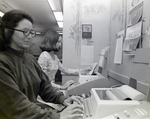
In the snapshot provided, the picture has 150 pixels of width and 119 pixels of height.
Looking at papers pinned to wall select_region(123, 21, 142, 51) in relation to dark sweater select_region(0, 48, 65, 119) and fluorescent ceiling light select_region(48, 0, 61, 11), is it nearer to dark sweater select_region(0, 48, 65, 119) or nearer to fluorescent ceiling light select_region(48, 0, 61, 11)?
dark sweater select_region(0, 48, 65, 119)

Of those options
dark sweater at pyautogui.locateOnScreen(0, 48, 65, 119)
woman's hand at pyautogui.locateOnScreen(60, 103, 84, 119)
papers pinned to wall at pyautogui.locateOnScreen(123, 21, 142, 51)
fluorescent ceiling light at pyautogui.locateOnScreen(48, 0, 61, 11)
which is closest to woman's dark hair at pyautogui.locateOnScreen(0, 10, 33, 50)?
dark sweater at pyautogui.locateOnScreen(0, 48, 65, 119)

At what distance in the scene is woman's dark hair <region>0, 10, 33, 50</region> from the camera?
0.93m

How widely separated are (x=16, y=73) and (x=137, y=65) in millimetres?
757

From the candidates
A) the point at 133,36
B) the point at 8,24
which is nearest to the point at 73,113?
the point at 8,24

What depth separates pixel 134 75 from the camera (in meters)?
0.99

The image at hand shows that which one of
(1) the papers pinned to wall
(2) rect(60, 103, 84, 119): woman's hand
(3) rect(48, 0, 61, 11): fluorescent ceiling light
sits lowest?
(2) rect(60, 103, 84, 119): woman's hand

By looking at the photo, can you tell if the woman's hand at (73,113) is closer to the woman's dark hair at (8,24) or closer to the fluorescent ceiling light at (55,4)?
the woman's dark hair at (8,24)

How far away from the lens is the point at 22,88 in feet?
3.08

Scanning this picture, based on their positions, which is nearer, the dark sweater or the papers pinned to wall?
the dark sweater

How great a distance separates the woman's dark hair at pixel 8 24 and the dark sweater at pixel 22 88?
0.06 metres

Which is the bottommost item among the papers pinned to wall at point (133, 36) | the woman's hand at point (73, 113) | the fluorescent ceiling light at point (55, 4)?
the woman's hand at point (73, 113)

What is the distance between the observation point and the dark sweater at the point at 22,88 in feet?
2.43

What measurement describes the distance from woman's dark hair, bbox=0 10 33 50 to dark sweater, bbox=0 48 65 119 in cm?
6

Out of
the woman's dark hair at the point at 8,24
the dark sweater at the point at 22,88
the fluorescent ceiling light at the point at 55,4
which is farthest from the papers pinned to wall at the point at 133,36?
the fluorescent ceiling light at the point at 55,4
